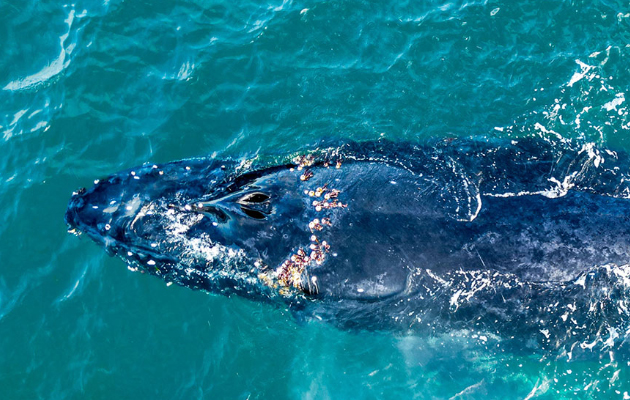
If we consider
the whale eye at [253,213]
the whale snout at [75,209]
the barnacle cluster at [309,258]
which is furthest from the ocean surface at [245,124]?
the whale eye at [253,213]

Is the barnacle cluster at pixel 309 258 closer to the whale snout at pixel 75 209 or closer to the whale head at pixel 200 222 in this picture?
the whale head at pixel 200 222

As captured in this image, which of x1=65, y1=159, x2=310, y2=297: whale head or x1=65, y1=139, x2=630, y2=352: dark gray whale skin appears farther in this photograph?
x1=65, y1=159, x2=310, y2=297: whale head

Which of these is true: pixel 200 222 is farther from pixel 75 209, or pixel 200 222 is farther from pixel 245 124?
pixel 245 124

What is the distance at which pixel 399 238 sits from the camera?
10320mm

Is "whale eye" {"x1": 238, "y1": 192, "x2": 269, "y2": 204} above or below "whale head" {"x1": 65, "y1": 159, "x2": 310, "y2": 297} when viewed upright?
above

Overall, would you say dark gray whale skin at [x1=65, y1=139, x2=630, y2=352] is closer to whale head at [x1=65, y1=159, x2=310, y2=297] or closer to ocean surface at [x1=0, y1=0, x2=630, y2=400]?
whale head at [x1=65, y1=159, x2=310, y2=297]

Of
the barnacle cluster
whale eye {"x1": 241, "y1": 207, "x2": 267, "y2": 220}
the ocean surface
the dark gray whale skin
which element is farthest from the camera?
the ocean surface

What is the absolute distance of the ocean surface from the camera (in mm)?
12508

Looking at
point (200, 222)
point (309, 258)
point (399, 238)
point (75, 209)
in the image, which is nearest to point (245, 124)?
point (200, 222)

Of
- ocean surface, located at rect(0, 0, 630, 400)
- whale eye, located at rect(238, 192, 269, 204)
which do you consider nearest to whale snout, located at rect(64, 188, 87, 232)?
ocean surface, located at rect(0, 0, 630, 400)

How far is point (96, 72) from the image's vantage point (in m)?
16.6

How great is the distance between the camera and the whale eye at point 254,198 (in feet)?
35.2

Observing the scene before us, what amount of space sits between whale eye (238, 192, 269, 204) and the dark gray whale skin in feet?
0.07

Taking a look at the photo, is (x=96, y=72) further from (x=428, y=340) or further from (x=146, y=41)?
(x=428, y=340)
